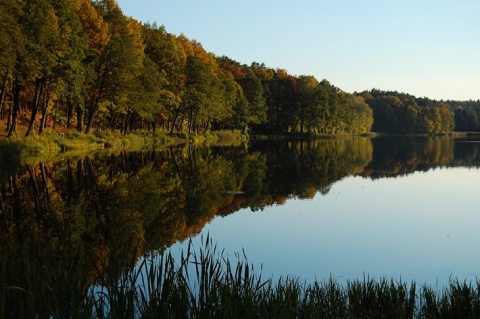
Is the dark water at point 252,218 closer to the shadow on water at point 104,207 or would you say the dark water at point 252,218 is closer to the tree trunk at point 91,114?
the shadow on water at point 104,207

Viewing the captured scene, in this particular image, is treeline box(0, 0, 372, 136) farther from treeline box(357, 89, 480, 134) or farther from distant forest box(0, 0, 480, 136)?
treeline box(357, 89, 480, 134)

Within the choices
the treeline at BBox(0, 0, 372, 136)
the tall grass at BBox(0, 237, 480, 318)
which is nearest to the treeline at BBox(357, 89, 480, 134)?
the treeline at BBox(0, 0, 372, 136)

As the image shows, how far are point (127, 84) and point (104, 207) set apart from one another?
34152 millimetres

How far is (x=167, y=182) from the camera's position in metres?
23.6

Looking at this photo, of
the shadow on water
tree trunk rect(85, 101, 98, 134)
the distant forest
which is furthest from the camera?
tree trunk rect(85, 101, 98, 134)

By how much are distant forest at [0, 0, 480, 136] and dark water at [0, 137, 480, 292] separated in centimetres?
1032

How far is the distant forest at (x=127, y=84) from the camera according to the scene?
35.1 meters

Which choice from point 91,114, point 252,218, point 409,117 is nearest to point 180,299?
point 252,218

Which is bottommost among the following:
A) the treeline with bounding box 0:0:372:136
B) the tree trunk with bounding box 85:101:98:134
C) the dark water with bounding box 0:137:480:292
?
the dark water with bounding box 0:137:480:292

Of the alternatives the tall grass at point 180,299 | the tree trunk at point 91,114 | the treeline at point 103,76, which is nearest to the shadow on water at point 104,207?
the tall grass at point 180,299

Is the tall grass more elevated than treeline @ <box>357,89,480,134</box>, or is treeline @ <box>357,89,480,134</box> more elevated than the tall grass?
treeline @ <box>357,89,480,134</box>

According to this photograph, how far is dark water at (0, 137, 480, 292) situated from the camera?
1043cm

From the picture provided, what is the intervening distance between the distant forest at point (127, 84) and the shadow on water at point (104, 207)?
8.85 meters

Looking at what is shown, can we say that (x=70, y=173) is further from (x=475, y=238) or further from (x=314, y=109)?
(x=314, y=109)
